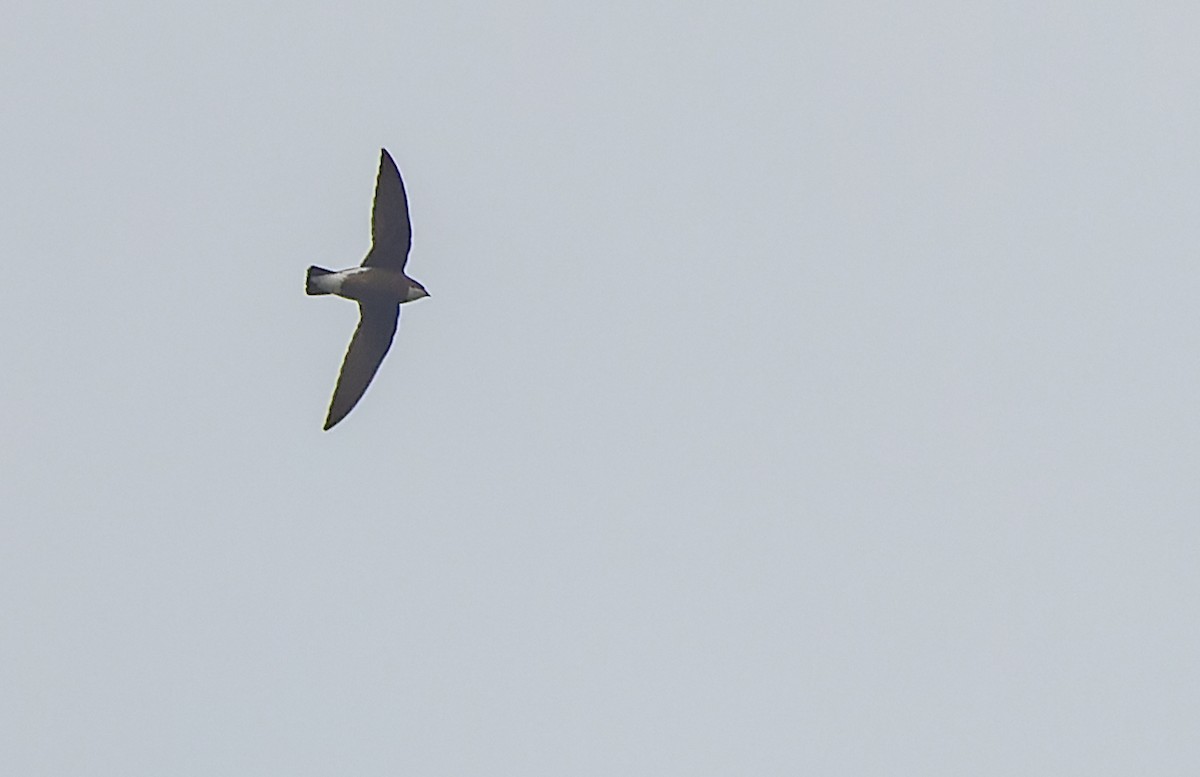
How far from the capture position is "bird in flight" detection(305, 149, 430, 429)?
153ft

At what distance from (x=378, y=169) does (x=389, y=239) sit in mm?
1188

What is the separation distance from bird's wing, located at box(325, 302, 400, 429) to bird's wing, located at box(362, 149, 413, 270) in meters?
1.18

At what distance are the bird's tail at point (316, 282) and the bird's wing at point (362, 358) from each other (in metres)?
0.92

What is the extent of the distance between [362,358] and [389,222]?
2.82m

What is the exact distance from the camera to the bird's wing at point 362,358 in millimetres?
48156

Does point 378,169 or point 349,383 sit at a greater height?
point 378,169

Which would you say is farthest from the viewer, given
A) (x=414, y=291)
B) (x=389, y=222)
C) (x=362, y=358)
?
(x=362, y=358)

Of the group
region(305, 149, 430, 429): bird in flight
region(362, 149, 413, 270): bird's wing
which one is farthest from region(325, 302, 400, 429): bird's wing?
region(362, 149, 413, 270): bird's wing

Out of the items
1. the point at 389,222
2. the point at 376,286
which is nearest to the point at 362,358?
the point at 376,286

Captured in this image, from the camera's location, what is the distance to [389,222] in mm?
46656

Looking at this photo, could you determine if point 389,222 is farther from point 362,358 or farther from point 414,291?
point 362,358

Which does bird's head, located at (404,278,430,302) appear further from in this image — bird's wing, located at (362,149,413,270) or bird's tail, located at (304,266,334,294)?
bird's tail, located at (304,266,334,294)

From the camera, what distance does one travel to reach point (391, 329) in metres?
48.3

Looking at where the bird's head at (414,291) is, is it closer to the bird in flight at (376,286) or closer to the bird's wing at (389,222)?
the bird in flight at (376,286)
